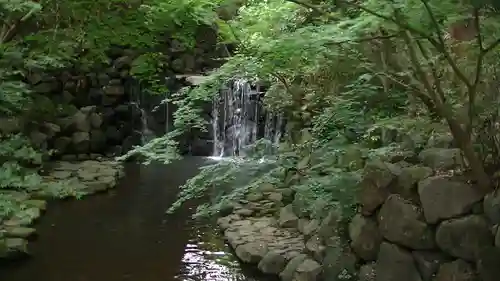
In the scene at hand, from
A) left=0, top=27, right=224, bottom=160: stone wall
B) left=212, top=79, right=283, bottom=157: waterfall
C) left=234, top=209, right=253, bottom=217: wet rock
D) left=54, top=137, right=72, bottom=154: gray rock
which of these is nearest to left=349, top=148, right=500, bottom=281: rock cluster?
left=234, top=209, right=253, bottom=217: wet rock

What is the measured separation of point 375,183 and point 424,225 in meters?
0.53

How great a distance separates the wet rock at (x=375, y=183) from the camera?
159 inches

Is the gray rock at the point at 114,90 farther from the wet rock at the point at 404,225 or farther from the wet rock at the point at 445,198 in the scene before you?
the wet rock at the point at 445,198

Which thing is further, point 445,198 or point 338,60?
point 338,60

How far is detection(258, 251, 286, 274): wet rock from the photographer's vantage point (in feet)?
17.1

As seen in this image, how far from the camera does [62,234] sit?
21.4 ft

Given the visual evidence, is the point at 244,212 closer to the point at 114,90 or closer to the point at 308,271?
the point at 308,271

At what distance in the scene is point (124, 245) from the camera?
20.1 feet

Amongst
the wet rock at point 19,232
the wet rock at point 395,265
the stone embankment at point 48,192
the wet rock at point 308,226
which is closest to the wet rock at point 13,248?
the stone embankment at point 48,192

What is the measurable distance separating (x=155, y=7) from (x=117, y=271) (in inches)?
104

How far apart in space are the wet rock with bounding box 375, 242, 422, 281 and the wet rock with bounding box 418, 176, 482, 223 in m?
0.36

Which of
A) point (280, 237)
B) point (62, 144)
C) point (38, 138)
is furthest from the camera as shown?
point (62, 144)

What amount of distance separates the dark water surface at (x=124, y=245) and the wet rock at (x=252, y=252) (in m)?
0.10

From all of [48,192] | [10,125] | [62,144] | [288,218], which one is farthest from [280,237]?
[62,144]
